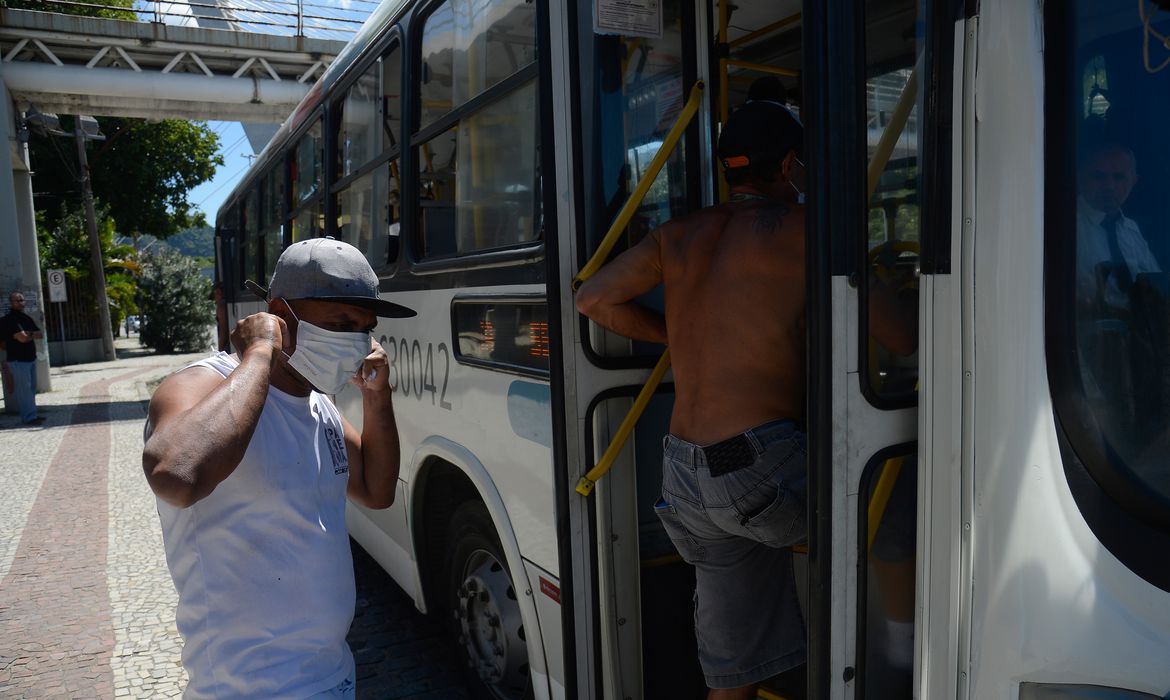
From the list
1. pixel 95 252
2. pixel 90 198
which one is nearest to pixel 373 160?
pixel 90 198

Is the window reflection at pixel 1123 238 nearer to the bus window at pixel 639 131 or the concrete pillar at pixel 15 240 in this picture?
the bus window at pixel 639 131

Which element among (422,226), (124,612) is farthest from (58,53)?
(422,226)

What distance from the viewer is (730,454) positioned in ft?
7.09

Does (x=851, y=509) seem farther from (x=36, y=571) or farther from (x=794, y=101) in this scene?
(x=36, y=571)

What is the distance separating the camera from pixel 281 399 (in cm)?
198

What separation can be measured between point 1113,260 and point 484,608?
2.59 meters

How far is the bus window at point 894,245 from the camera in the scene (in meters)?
1.71

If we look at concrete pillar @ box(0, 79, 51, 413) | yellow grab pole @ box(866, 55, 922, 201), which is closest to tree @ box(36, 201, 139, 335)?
concrete pillar @ box(0, 79, 51, 413)

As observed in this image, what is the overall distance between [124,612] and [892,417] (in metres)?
4.95

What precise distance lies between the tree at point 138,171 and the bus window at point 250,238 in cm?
1939

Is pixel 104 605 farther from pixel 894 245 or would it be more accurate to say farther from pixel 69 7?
pixel 69 7

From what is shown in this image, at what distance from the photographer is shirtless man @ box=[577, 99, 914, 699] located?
2.13 m

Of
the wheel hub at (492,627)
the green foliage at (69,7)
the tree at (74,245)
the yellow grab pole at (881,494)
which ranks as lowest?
the wheel hub at (492,627)

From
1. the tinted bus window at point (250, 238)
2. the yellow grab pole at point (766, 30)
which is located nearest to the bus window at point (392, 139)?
the yellow grab pole at point (766, 30)
